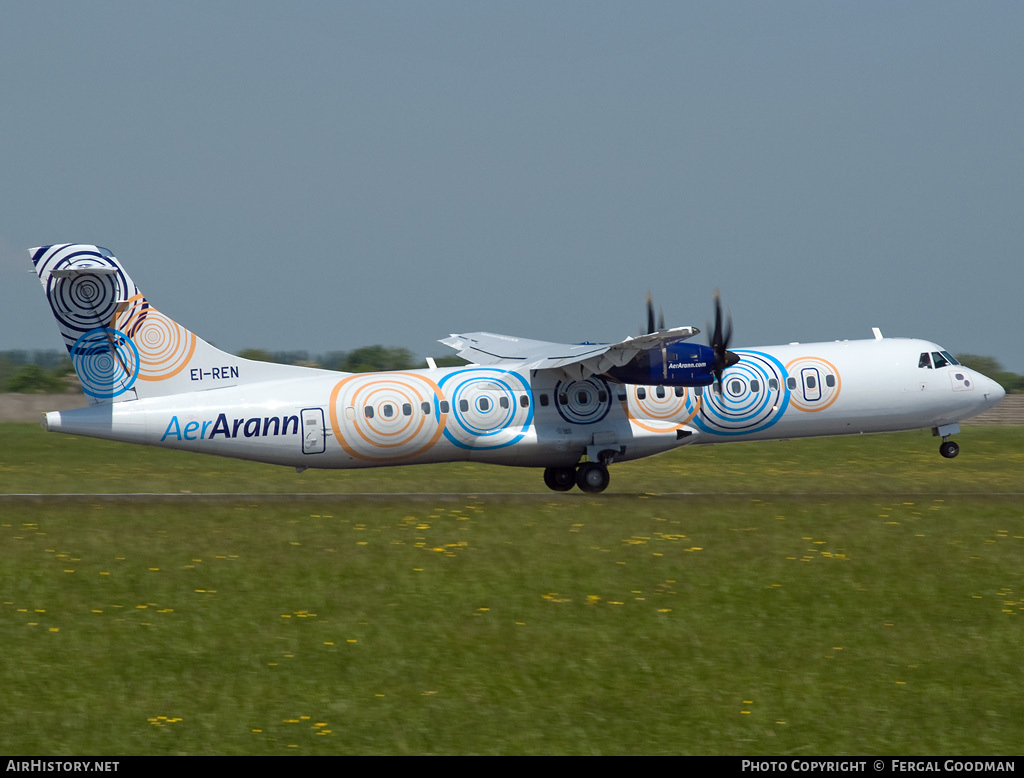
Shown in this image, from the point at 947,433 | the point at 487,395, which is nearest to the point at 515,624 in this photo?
the point at 487,395

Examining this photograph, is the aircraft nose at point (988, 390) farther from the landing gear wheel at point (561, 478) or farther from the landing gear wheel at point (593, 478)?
the landing gear wheel at point (561, 478)

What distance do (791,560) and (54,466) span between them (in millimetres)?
26752

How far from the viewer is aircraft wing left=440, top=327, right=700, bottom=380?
2583 centimetres

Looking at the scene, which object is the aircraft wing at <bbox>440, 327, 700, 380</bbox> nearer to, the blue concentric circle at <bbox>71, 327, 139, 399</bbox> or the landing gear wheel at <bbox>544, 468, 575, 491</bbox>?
the landing gear wheel at <bbox>544, 468, 575, 491</bbox>

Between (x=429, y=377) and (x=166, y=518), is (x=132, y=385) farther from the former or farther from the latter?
(x=429, y=377)

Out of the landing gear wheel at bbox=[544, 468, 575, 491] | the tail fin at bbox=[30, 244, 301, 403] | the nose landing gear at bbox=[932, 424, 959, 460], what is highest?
the tail fin at bbox=[30, 244, 301, 403]

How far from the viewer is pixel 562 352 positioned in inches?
1099

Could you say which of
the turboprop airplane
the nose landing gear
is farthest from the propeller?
the nose landing gear

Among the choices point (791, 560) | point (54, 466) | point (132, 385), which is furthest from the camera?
point (54, 466)

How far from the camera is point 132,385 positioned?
2547 centimetres

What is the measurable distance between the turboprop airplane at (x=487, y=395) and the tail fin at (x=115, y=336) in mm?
32

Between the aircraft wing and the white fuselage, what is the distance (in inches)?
21.5

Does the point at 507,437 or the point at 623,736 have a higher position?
the point at 507,437

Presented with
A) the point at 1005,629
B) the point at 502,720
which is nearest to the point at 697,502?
the point at 1005,629
